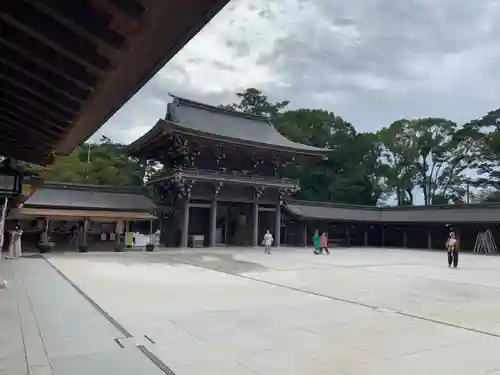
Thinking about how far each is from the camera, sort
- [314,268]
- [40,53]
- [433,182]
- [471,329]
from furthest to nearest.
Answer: [433,182] → [314,268] → [471,329] → [40,53]

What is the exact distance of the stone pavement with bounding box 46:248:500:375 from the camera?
4570 millimetres

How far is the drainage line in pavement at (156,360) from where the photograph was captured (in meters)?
4.17

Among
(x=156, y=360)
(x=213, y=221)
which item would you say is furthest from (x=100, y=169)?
(x=156, y=360)

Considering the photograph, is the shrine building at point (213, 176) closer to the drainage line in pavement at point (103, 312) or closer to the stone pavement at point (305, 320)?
the stone pavement at point (305, 320)

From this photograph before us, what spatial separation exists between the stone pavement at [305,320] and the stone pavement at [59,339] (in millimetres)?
360

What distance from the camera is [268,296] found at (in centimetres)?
888

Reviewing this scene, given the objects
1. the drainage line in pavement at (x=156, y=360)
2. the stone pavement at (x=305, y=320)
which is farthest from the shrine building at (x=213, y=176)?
the drainage line in pavement at (x=156, y=360)

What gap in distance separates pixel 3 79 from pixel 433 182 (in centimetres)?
5030

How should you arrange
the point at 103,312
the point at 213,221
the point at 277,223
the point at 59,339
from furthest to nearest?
the point at 277,223 → the point at 213,221 → the point at 103,312 → the point at 59,339

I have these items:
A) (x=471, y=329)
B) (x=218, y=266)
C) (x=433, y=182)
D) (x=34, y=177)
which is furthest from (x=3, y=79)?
(x=433, y=182)

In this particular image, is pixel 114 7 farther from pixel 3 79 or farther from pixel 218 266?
pixel 218 266

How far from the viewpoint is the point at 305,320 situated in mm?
6633

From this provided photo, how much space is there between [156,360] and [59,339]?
1560 millimetres

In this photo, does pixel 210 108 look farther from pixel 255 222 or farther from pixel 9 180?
pixel 9 180
